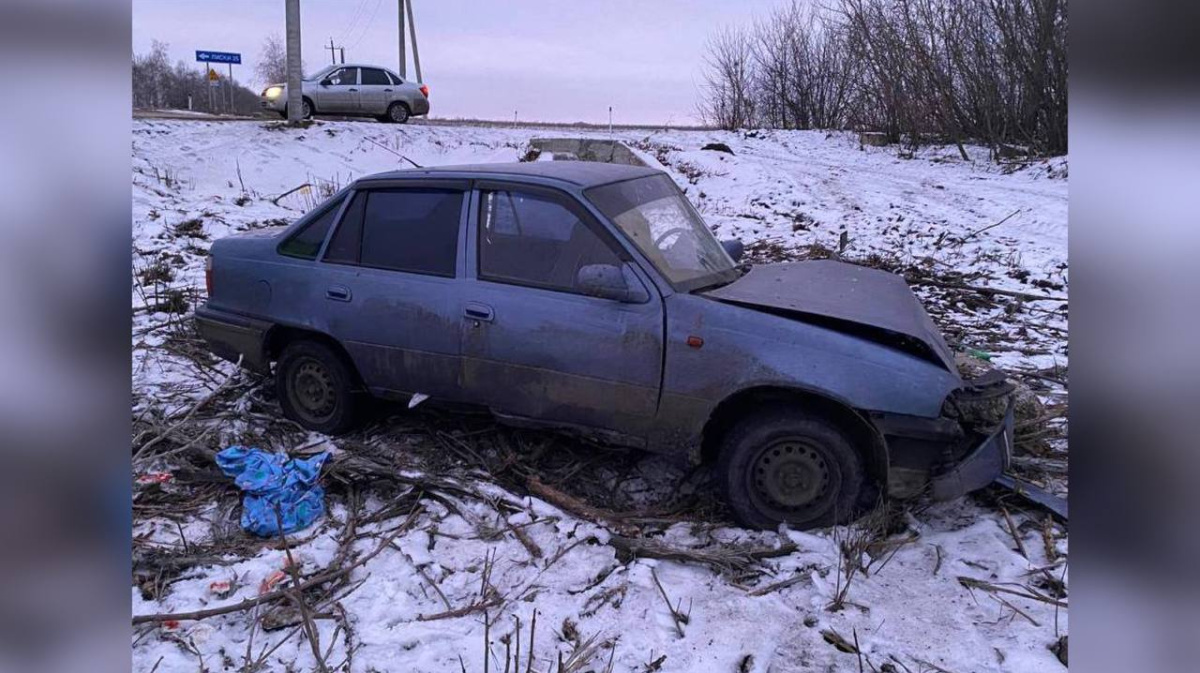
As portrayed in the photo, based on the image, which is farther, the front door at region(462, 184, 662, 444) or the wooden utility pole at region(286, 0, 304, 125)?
the wooden utility pole at region(286, 0, 304, 125)

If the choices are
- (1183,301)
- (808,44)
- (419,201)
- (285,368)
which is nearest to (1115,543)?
(1183,301)

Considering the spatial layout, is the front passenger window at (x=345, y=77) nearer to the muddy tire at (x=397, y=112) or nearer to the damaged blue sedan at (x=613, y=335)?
the muddy tire at (x=397, y=112)

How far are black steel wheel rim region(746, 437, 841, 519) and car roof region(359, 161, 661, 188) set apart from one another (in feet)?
5.49

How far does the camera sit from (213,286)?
17.1 feet

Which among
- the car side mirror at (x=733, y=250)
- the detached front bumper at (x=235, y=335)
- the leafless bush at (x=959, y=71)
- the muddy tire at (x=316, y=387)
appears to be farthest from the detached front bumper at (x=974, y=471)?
the leafless bush at (x=959, y=71)

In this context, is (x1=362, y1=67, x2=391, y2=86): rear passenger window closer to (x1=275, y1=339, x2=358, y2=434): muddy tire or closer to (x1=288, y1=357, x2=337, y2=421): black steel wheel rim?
(x1=275, y1=339, x2=358, y2=434): muddy tire

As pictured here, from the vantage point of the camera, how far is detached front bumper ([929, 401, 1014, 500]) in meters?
3.62

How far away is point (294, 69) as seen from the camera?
18.4m

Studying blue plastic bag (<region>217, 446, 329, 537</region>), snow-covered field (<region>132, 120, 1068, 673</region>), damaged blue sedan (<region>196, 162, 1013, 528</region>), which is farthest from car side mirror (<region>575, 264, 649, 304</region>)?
blue plastic bag (<region>217, 446, 329, 537</region>)

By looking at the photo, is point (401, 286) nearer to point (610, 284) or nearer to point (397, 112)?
point (610, 284)

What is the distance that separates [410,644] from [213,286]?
3.08 meters

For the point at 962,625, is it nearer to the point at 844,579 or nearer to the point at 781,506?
the point at 844,579

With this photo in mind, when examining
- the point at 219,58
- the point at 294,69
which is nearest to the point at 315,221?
the point at 219,58

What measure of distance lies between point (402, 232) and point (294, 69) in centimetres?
1579
